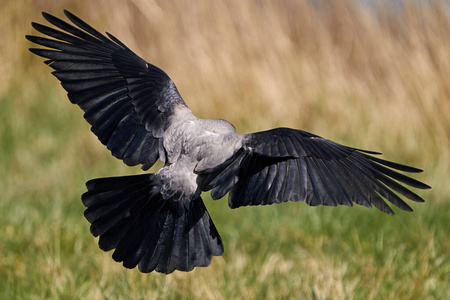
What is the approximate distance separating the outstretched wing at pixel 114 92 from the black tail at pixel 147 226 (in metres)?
0.17

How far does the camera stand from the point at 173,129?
2.95 meters

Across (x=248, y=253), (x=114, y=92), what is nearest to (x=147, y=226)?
(x=114, y=92)

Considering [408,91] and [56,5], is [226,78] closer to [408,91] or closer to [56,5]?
[408,91]

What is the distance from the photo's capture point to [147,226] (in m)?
2.78

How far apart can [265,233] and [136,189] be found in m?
1.53

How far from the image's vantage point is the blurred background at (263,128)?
3385mm

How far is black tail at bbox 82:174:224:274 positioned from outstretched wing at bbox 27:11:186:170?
0.17 metres

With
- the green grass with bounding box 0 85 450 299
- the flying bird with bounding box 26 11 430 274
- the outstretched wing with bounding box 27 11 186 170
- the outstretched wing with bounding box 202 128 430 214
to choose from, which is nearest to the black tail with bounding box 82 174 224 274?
the flying bird with bounding box 26 11 430 274

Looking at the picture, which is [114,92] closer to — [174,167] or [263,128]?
[174,167]

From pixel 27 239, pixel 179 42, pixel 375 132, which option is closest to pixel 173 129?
pixel 27 239

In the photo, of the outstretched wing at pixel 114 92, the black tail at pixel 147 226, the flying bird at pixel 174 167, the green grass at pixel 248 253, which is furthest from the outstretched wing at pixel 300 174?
the green grass at pixel 248 253

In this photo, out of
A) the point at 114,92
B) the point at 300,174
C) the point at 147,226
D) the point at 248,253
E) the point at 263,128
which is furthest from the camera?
the point at 263,128

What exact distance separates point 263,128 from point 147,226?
3.05 metres

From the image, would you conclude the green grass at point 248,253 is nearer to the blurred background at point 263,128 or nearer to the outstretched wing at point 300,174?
the blurred background at point 263,128
